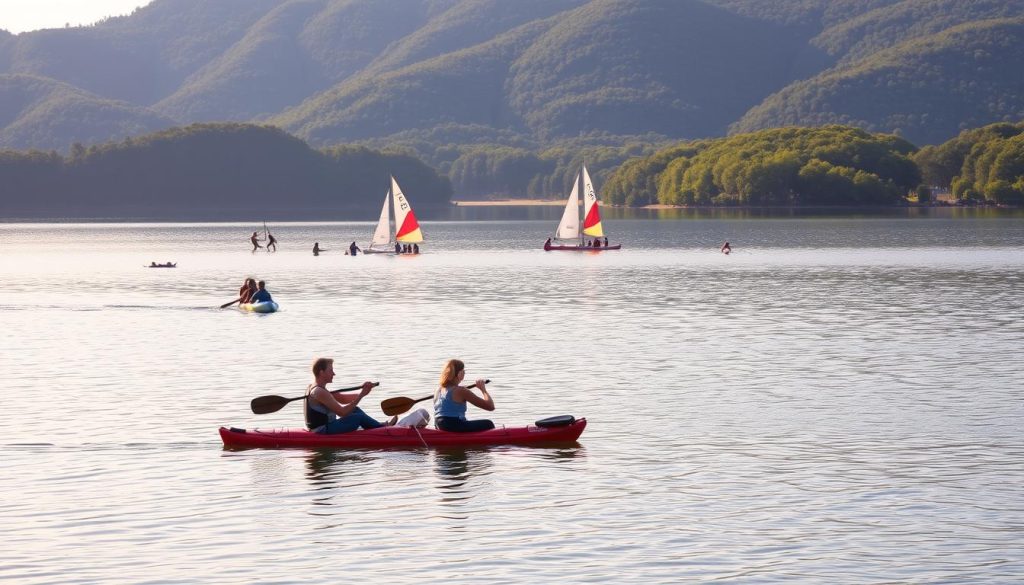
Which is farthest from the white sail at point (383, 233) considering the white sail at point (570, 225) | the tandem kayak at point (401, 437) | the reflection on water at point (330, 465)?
the reflection on water at point (330, 465)

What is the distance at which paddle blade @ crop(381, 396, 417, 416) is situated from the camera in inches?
1219

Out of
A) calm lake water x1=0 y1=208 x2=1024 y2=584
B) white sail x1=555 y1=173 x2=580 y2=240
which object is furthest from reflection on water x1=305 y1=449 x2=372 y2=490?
white sail x1=555 y1=173 x2=580 y2=240

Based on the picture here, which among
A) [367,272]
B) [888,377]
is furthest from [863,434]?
[367,272]

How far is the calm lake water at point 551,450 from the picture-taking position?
2128cm

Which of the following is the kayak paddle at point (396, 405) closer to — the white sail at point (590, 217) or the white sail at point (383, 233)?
the white sail at point (383, 233)

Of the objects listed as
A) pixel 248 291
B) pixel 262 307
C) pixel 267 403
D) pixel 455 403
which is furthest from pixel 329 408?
pixel 248 291

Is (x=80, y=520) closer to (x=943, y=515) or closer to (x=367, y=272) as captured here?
(x=943, y=515)

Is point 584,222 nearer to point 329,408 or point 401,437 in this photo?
point 401,437

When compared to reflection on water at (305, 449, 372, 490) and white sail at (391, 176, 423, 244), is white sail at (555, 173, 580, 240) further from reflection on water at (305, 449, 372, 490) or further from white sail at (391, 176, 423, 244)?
reflection on water at (305, 449, 372, 490)

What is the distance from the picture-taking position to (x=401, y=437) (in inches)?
1170

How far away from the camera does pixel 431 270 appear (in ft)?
349

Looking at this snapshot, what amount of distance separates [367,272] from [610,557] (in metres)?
84.9

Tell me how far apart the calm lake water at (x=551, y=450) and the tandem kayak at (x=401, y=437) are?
0.27 meters

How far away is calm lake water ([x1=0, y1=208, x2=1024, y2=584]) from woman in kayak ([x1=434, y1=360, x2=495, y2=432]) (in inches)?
24.0
